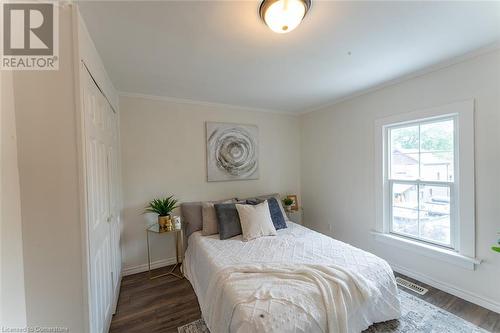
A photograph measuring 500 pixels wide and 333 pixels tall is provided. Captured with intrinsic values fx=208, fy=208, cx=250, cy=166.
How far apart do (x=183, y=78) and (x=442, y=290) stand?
3.51 metres

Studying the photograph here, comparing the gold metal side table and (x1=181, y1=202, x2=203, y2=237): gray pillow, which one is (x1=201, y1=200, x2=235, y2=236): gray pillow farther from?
the gold metal side table

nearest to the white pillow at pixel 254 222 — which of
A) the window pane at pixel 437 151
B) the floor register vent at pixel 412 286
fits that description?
the floor register vent at pixel 412 286

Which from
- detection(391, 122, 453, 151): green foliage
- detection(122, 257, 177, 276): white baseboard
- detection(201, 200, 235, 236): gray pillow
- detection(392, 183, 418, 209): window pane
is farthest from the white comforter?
detection(391, 122, 453, 151): green foliage

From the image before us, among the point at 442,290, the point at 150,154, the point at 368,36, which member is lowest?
the point at 442,290

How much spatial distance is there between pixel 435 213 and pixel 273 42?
2.42 m

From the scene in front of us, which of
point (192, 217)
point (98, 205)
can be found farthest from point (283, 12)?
point (192, 217)

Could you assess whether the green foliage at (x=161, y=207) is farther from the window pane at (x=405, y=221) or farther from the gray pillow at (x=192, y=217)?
the window pane at (x=405, y=221)

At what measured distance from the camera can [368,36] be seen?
1575mm

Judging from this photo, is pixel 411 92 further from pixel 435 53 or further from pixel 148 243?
pixel 148 243

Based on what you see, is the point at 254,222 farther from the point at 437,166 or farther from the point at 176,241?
the point at 437,166

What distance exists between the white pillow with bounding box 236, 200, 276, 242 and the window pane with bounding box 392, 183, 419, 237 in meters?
1.54

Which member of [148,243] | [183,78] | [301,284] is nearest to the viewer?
[301,284]

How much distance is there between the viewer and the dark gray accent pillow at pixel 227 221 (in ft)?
7.98

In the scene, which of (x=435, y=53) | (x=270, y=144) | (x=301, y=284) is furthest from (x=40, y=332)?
(x=435, y=53)
